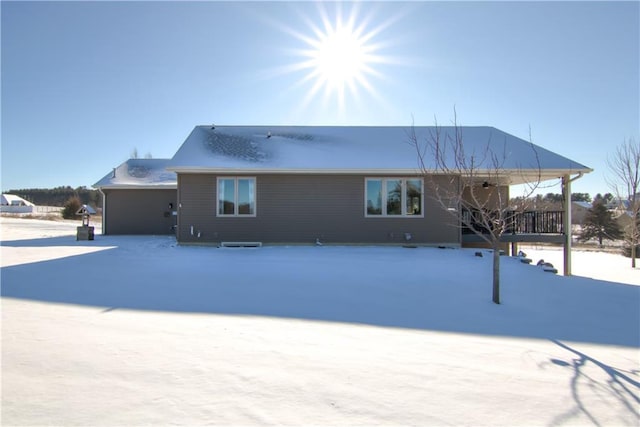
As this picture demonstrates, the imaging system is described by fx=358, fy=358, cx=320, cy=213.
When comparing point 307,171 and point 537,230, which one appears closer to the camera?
point 307,171

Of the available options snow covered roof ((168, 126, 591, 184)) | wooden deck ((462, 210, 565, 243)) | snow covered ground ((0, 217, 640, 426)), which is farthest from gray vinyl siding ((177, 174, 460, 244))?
snow covered ground ((0, 217, 640, 426))

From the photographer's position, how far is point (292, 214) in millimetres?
12500

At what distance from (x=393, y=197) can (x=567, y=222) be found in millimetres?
5710

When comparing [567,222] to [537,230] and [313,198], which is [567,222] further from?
[313,198]

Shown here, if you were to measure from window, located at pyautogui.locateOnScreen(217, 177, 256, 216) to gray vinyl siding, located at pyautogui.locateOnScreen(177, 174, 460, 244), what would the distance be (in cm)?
19

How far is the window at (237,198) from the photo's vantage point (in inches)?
492

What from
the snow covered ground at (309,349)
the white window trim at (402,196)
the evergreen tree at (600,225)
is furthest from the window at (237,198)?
the evergreen tree at (600,225)

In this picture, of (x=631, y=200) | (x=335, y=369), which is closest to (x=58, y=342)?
(x=335, y=369)

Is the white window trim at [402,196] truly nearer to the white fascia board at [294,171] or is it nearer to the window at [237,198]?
the white fascia board at [294,171]

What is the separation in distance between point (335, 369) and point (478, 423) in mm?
1254

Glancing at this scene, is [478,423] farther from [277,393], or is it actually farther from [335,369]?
[277,393]

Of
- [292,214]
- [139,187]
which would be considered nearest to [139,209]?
[139,187]

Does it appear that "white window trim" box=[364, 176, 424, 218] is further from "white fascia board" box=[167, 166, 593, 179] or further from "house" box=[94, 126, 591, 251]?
"white fascia board" box=[167, 166, 593, 179]

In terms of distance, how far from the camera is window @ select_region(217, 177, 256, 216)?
12.5 meters
